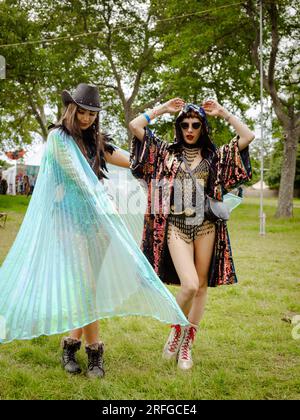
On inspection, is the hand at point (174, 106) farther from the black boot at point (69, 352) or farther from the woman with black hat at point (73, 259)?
the black boot at point (69, 352)

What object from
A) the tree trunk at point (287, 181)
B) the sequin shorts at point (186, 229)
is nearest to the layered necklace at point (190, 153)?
the sequin shorts at point (186, 229)

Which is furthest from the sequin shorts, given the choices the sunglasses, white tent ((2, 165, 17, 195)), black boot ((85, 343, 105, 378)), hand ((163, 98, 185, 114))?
white tent ((2, 165, 17, 195))

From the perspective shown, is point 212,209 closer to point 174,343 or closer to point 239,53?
point 174,343

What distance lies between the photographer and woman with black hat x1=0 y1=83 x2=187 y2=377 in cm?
272

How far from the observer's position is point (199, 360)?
3.42 metres

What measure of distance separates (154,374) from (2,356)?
1.18 meters

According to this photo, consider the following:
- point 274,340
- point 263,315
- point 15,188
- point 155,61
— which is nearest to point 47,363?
point 274,340

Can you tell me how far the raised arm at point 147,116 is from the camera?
328 centimetres

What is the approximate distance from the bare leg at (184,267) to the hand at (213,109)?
86 cm

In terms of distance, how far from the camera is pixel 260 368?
10.7 feet

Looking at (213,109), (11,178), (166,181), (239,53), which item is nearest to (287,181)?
(239,53)

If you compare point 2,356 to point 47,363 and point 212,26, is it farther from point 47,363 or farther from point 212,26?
point 212,26

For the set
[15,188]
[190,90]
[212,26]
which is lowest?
[15,188]

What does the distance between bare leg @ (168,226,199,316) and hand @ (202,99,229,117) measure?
86 cm
